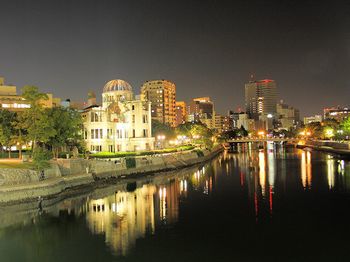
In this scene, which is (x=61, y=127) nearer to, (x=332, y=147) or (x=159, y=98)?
(x=332, y=147)

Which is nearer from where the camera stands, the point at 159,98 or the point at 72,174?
the point at 72,174

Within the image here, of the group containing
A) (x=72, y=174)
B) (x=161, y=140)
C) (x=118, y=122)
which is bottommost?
(x=72, y=174)

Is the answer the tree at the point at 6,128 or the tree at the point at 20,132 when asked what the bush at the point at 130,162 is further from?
the tree at the point at 6,128

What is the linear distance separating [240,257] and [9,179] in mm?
28509

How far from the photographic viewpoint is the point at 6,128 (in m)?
56.9

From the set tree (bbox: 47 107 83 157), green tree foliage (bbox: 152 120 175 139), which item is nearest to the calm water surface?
tree (bbox: 47 107 83 157)

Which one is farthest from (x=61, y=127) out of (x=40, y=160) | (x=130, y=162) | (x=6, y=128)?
(x=40, y=160)

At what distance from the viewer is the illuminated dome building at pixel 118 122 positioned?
78.1 metres

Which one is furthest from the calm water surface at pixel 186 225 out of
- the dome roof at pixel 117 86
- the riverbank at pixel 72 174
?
the dome roof at pixel 117 86

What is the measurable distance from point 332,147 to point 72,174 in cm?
8995

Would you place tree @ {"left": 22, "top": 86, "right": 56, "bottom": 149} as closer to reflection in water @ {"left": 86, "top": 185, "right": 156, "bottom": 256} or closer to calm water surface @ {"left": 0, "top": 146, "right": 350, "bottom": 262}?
calm water surface @ {"left": 0, "top": 146, "right": 350, "bottom": 262}

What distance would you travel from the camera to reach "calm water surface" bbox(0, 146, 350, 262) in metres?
27.8

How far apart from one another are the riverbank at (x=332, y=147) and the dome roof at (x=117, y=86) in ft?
187

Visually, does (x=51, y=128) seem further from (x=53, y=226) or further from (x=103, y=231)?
(x=103, y=231)
